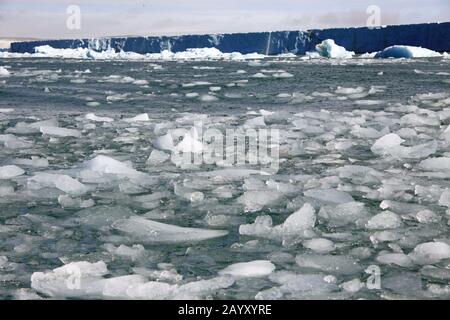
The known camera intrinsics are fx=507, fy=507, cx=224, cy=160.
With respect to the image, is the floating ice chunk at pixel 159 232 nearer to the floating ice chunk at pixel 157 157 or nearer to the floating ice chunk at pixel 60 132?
the floating ice chunk at pixel 157 157

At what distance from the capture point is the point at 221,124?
461cm

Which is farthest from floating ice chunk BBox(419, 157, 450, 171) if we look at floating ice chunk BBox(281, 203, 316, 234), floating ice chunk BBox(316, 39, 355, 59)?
floating ice chunk BBox(316, 39, 355, 59)

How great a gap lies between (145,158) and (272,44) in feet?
117

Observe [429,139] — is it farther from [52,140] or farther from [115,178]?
[52,140]

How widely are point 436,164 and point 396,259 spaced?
1428mm

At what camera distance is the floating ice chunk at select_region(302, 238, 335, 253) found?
5.80 feet

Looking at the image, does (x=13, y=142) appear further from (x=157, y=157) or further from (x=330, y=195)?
(x=330, y=195)

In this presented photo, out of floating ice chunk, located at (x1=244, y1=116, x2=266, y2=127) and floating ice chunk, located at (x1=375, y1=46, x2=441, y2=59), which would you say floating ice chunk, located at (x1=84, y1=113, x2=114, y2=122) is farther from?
floating ice chunk, located at (x1=375, y1=46, x2=441, y2=59)

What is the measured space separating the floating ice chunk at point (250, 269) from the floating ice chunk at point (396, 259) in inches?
14.6

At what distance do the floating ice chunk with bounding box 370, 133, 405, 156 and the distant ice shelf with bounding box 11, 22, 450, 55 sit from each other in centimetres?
2928

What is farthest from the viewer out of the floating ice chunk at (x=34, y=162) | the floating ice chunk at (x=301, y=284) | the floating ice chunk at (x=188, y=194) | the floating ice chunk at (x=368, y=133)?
the floating ice chunk at (x=368, y=133)

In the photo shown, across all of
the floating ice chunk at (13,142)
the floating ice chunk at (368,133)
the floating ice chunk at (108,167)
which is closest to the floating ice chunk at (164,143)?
the floating ice chunk at (108,167)

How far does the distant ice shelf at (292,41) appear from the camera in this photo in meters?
31.0

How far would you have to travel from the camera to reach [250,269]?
62.7 inches
